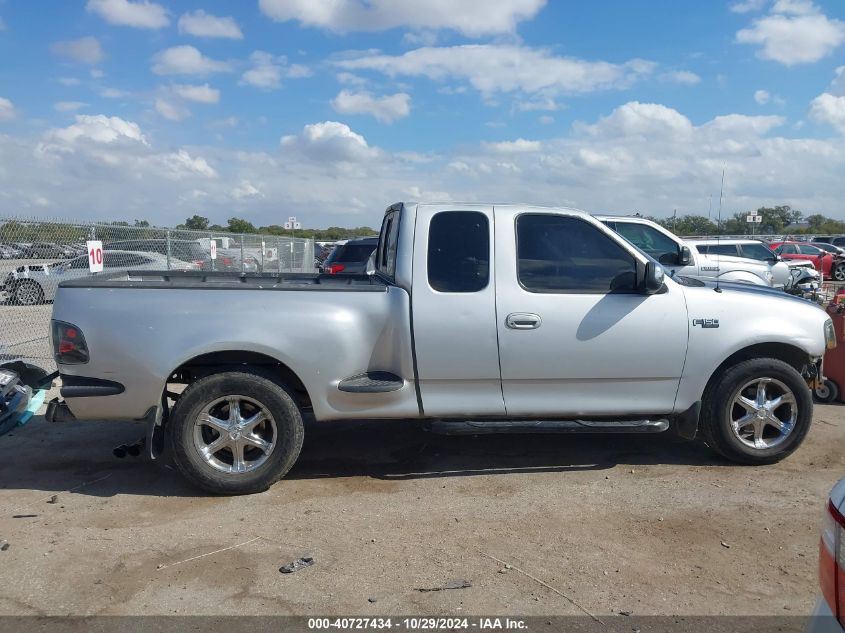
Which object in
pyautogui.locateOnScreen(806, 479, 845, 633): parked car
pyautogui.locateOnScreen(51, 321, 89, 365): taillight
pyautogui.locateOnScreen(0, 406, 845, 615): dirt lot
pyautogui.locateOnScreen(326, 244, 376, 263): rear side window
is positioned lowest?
pyautogui.locateOnScreen(0, 406, 845, 615): dirt lot

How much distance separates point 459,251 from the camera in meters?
5.32

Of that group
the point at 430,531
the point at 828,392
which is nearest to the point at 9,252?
the point at 430,531

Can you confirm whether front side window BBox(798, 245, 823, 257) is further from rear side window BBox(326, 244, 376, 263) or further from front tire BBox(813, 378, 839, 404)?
front tire BBox(813, 378, 839, 404)

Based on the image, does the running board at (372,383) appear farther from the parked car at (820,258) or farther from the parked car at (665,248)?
the parked car at (820,258)

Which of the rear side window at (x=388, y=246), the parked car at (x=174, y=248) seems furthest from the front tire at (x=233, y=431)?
the parked car at (x=174, y=248)

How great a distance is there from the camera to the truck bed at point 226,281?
16.6 feet

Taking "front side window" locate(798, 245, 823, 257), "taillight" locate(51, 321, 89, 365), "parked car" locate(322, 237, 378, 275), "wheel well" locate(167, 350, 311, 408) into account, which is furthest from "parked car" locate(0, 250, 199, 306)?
"front side window" locate(798, 245, 823, 257)

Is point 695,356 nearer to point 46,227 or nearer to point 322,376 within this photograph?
point 322,376

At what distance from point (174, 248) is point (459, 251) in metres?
9.25

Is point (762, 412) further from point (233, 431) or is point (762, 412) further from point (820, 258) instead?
point (820, 258)

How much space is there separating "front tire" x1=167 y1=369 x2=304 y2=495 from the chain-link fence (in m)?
2.80

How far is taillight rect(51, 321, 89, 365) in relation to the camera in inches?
195

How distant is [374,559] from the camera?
415cm

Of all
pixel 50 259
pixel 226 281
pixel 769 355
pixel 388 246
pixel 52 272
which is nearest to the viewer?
pixel 769 355
